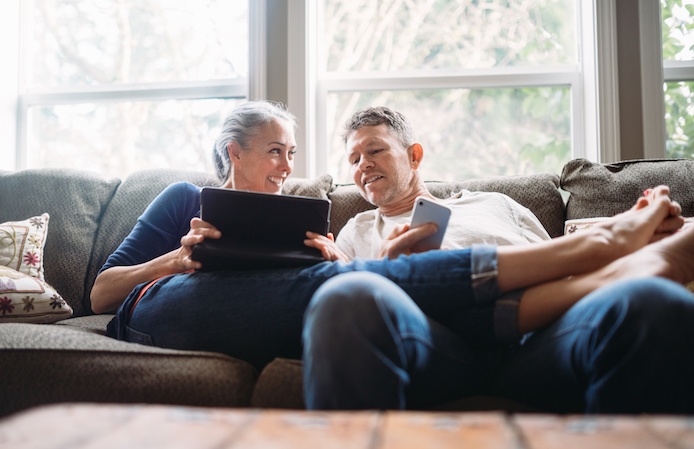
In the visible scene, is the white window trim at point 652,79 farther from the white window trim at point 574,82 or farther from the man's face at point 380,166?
the man's face at point 380,166

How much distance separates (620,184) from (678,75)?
1.02 m

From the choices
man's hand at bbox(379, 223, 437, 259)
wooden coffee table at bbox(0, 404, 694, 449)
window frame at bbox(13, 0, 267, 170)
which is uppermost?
window frame at bbox(13, 0, 267, 170)

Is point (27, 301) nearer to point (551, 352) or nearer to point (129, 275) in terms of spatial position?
point (129, 275)

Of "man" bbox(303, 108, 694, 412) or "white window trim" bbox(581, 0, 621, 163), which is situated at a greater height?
"white window trim" bbox(581, 0, 621, 163)

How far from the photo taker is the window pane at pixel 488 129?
2.63 metres

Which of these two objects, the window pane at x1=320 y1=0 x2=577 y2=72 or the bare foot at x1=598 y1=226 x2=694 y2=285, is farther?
the window pane at x1=320 y1=0 x2=577 y2=72

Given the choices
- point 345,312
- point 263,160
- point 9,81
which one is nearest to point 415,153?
point 263,160

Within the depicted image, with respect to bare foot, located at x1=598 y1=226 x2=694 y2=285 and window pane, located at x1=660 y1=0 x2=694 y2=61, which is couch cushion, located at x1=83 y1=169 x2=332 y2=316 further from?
window pane, located at x1=660 y1=0 x2=694 y2=61

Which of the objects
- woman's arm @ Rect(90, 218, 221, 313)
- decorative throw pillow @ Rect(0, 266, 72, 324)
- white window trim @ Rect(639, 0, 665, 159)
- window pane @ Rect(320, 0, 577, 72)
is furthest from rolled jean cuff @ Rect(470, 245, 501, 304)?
window pane @ Rect(320, 0, 577, 72)

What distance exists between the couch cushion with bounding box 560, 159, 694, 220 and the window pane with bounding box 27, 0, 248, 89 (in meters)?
1.66

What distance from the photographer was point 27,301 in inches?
68.3

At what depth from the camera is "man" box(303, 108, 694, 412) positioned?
2.72 ft

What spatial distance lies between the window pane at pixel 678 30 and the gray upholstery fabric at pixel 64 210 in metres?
2.43

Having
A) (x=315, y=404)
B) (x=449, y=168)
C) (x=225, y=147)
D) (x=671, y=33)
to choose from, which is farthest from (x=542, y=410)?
(x=671, y=33)
